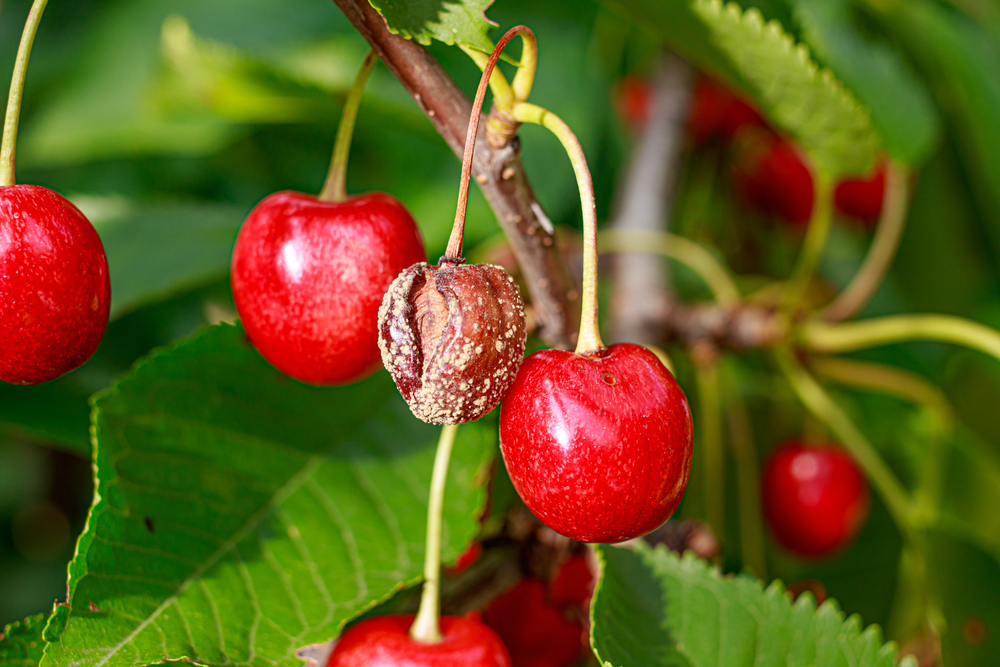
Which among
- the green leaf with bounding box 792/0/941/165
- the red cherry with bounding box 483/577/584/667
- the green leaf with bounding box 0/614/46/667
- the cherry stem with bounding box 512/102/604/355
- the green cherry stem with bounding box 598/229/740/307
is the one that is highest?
the green leaf with bounding box 792/0/941/165

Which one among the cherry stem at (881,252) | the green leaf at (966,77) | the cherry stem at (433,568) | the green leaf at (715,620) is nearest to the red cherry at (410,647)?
the cherry stem at (433,568)

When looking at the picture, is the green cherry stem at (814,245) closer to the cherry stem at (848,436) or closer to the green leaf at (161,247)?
the cherry stem at (848,436)

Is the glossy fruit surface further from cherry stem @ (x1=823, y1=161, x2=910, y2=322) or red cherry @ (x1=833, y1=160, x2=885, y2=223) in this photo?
red cherry @ (x1=833, y1=160, x2=885, y2=223)

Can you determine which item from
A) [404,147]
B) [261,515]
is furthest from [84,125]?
[261,515]

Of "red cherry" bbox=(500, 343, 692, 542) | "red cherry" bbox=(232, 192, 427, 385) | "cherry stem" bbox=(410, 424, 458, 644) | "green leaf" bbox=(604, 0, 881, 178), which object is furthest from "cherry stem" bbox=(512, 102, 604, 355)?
"green leaf" bbox=(604, 0, 881, 178)

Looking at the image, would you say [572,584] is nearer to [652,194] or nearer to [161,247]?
[161,247]

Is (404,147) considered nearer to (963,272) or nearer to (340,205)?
(340,205)
